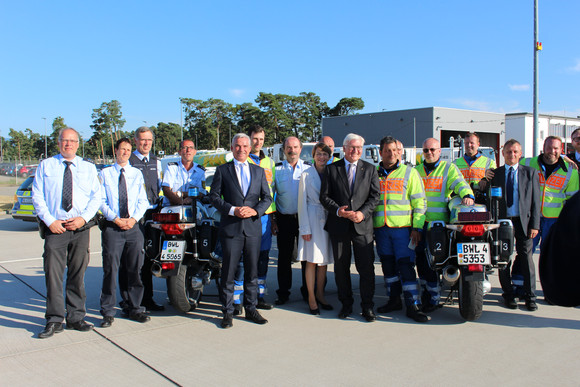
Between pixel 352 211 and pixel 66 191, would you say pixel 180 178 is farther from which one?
pixel 352 211

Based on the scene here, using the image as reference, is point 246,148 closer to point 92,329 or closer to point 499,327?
point 92,329

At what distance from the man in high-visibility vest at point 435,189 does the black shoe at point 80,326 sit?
3560 millimetres

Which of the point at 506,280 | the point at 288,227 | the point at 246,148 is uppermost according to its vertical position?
the point at 246,148

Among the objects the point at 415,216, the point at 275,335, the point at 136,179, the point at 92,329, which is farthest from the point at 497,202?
the point at 92,329

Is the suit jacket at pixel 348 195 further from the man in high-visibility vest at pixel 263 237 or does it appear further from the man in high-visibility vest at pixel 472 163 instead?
the man in high-visibility vest at pixel 472 163

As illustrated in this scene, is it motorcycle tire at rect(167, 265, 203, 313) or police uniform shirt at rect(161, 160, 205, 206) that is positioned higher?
police uniform shirt at rect(161, 160, 205, 206)

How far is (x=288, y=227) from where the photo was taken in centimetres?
553

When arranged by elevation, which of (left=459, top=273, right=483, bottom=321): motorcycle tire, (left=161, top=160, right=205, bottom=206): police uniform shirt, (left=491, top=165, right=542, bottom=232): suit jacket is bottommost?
(left=459, top=273, right=483, bottom=321): motorcycle tire

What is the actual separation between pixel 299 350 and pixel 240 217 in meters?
1.49

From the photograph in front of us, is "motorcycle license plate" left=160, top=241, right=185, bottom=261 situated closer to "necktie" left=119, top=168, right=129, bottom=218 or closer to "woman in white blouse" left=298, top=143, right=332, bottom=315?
"necktie" left=119, top=168, right=129, bottom=218

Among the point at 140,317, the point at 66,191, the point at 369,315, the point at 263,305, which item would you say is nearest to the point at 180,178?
the point at 66,191

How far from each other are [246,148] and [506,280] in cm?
335

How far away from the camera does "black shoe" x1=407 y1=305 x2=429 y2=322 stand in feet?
15.5

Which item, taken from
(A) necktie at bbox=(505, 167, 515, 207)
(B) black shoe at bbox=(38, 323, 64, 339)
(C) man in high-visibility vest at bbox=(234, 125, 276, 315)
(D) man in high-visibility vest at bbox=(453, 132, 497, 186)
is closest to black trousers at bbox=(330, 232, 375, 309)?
(C) man in high-visibility vest at bbox=(234, 125, 276, 315)
